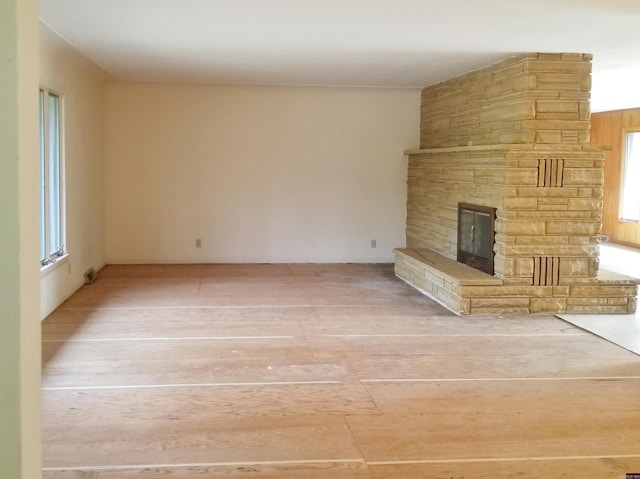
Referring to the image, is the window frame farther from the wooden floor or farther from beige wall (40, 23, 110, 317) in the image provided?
the wooden floor

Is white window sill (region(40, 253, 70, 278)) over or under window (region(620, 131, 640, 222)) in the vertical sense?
under

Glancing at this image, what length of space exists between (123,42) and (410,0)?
2.70 metres

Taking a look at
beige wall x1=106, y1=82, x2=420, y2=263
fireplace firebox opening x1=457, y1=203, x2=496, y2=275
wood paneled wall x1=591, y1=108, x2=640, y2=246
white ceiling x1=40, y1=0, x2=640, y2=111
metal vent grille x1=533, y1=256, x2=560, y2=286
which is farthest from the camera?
wood paneled wall x1=591, y1=108, x2=640, y2=246

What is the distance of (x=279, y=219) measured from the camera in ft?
28.2

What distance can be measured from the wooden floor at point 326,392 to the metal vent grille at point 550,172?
119cm

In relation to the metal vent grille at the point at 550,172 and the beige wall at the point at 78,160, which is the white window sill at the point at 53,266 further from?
the metal vent grille at the point at 550,172

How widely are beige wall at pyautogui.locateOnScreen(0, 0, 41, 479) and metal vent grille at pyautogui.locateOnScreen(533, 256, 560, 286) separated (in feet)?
16.2

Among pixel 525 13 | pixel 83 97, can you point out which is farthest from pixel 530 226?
pixel 83 97

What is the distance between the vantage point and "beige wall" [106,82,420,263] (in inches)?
326

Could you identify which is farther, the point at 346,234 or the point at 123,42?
the point at 346,234

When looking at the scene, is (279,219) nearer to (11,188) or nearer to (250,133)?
(250,133)

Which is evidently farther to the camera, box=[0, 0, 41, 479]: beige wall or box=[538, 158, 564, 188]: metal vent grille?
box=[538, 158, 564, 188]: metal vent grille

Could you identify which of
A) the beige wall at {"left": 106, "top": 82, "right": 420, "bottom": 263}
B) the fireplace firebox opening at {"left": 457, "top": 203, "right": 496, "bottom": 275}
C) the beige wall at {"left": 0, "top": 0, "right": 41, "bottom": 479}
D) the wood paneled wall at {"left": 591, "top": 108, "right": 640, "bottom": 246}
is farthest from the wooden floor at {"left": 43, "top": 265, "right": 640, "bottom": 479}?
the wood paneled wall at {"left": 591, "top": 108, "right": 640, "bottom": 246}

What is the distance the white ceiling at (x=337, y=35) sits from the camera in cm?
426
